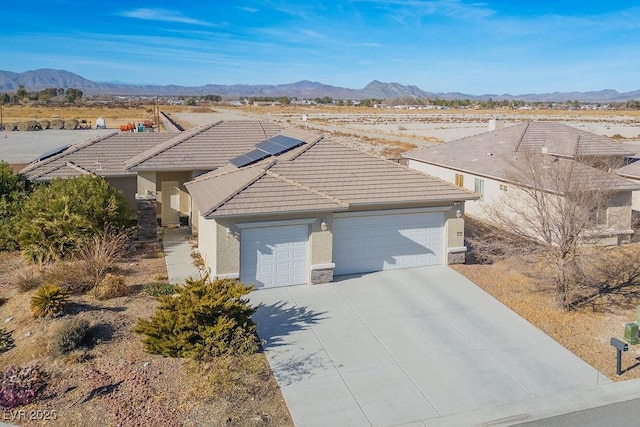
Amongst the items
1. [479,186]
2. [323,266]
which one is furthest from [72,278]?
[479,186]

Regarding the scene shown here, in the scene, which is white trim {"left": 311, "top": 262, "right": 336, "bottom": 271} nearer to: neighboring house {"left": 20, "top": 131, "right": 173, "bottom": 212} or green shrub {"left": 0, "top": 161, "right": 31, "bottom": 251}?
neighboring house {"left": 20, "top": 131, "right": 173, "bottom": 212}

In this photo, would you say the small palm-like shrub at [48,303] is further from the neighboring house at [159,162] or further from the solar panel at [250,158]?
the neighboring house at [159,162]

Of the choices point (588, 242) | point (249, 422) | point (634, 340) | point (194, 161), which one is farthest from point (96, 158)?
point (634, 340)

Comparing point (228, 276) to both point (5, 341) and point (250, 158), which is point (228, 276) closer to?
point (5, 341)

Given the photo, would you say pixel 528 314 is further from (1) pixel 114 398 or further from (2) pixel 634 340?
(1) pixel 114 398

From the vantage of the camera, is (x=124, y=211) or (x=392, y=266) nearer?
(x=392, y=266)

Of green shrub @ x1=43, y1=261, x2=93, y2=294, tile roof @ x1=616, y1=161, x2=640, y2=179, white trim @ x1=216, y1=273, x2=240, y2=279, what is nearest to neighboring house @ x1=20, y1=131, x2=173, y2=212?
green shrub @ x1=43, y1=261, x2=93, y2=294
